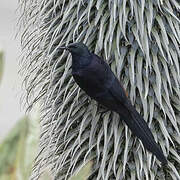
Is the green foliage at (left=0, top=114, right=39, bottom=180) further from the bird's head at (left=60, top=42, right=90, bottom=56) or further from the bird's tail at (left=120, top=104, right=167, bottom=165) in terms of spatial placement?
the bird's tail at (left=120, top=104, right=167, bottom=165)

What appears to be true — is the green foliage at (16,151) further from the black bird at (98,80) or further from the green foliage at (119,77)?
the green foliage at (119,77)

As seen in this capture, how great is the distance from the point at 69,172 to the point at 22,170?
201 cm

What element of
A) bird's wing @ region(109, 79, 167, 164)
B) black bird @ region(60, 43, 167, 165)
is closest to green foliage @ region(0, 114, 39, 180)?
black bird @ region(60, 43, 167, 165)

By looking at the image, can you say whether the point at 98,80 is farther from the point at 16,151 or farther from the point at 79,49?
the point at 16,151

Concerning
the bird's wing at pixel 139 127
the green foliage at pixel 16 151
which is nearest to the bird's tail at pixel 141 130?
the bird's wing at pixel 139 127

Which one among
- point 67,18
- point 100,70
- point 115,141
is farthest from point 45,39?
point 115,141

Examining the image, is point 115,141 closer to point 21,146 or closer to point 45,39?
point 45,39

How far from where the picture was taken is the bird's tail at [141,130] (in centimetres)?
250

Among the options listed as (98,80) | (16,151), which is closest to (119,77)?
(98,80)

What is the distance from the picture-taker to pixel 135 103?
2611mm

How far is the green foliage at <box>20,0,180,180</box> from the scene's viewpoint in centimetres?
253

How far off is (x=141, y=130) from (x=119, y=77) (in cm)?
29

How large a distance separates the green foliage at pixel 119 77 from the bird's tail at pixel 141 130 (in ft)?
0.23

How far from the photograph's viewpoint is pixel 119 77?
2564mm
